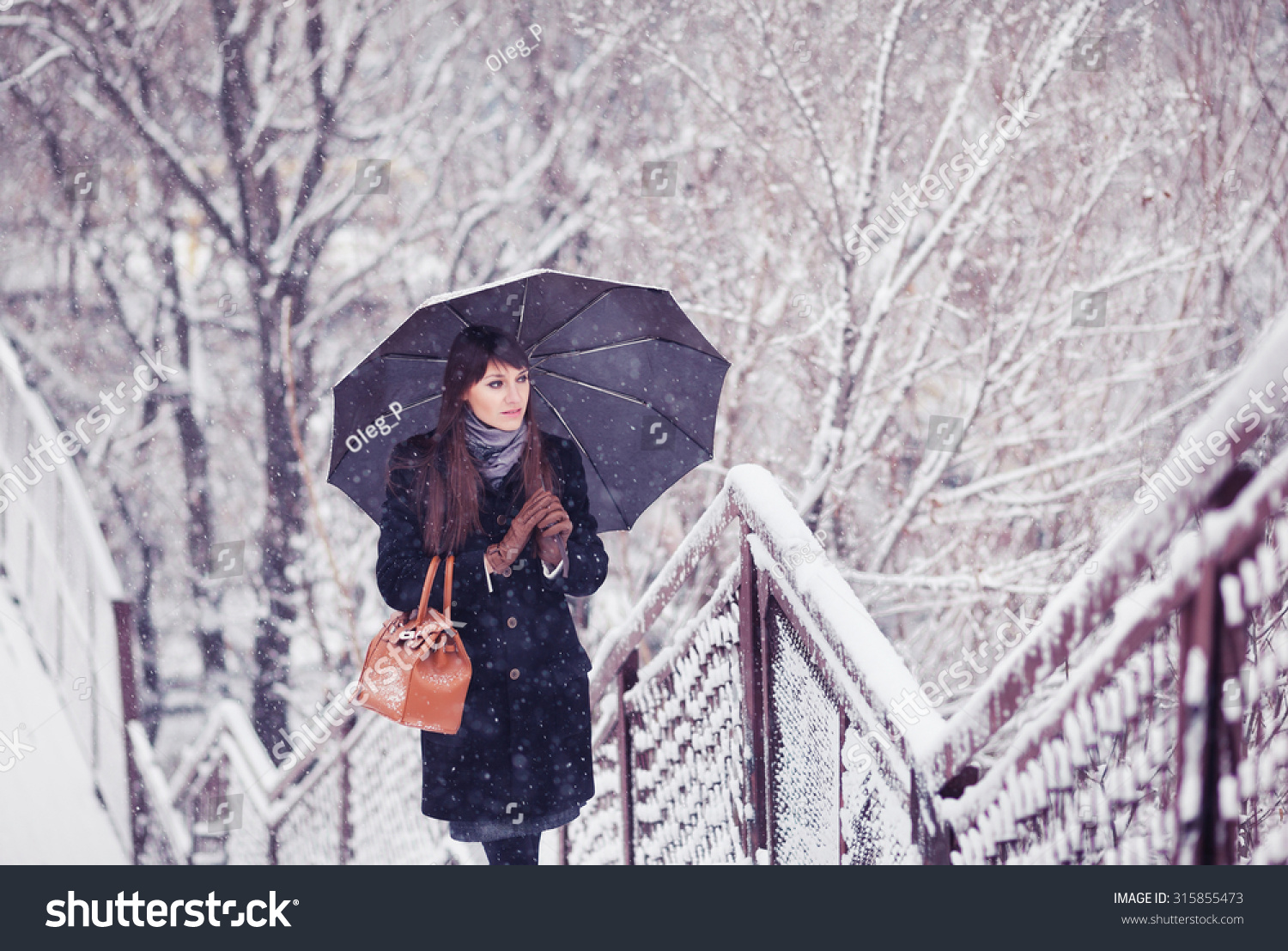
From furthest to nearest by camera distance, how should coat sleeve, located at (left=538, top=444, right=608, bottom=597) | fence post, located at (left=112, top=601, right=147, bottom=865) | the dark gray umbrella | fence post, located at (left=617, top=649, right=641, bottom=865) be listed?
fence post, located at (left=112, top=601, right=147, bottom=865) < fence post, located at (left=617, top=649, right=641, bottom=865) < the dark gray umbrella < coat sleeve, located at (left=538, top=444, right=608, bottom=597)

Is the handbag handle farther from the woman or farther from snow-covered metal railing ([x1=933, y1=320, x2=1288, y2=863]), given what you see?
snow-covered metal railing ([x1=933, y1=320, x2=1288, y2=863])

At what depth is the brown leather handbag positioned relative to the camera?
2480mm

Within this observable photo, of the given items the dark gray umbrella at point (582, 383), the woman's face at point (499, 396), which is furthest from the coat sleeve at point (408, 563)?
the woman's face at point (499, 396)

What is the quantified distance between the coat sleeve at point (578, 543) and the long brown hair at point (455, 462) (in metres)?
0.11

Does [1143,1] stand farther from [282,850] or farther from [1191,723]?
[282,850]

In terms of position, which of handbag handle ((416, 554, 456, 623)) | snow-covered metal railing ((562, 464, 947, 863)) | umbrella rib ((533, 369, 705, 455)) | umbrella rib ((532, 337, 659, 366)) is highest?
umbrella rib ((532, 337, 659, 366))

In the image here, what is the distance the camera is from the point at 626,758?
3.47 metres

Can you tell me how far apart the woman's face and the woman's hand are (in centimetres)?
27

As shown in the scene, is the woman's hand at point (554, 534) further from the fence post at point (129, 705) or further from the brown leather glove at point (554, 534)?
the fence post at point (129, 705)

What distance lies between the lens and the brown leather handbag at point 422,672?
2480 mm

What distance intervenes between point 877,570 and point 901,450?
906 millimetres

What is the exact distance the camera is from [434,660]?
2.51m

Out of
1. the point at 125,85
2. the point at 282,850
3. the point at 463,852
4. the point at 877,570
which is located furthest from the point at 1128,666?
the point at 125,85

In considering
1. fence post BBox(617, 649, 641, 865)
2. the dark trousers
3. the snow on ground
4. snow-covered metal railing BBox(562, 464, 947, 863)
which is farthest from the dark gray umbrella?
the snow on ground
